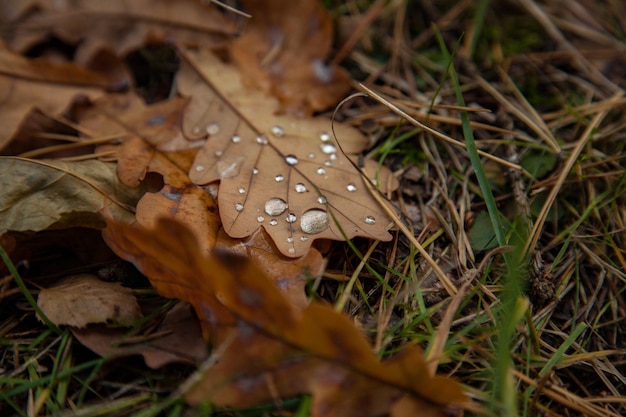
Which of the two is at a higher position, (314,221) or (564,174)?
(564,174)

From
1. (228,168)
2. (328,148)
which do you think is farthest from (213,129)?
(328,148)

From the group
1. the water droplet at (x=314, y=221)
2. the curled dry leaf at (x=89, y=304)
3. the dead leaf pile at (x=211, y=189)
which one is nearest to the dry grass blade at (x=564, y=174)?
the dead leaf pile at (x=211, y=189)

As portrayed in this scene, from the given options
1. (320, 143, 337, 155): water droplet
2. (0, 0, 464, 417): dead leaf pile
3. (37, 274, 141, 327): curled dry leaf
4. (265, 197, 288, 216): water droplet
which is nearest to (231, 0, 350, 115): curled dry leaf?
(0, 0, 464, 417): dead leaf pile

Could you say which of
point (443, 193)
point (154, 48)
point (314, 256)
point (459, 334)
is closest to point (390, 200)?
point (443, 193)

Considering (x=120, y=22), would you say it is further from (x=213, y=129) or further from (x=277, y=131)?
(x=277, y=131)

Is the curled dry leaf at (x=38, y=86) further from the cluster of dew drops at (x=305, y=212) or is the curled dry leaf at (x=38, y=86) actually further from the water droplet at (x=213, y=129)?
the cluster of dew drops at (x=305, y=212)

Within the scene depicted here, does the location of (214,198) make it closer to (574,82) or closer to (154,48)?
(154,48)
